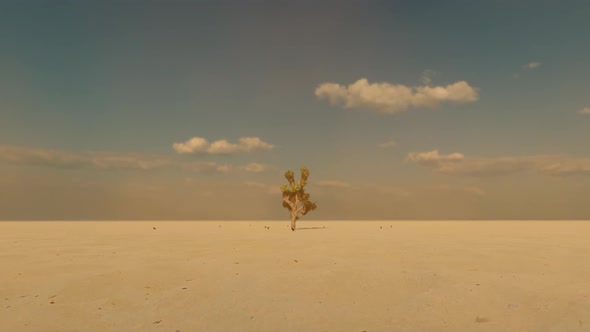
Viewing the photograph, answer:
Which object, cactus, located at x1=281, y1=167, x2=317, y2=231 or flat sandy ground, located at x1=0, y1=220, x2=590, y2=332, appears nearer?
flat sandy ground, located at x1=0, y1=220, x2=590, y2=332

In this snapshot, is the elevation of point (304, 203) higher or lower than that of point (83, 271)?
higher

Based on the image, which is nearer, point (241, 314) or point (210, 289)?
point (241, 314)

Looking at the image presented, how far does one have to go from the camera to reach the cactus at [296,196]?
39.8 metres

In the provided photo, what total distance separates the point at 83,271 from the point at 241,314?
22.5 ft

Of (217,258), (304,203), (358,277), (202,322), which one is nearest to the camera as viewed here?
(202,322)

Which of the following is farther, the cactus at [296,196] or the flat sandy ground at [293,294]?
the cactus at [296,196]

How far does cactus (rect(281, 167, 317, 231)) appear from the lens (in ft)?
131

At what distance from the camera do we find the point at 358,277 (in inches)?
437

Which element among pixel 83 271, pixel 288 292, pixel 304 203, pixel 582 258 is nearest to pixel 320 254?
pixel 288 292

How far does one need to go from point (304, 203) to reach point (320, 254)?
2417 centimetres

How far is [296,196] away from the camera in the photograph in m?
40.5

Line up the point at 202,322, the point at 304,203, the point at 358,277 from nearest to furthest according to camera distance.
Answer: the point at 202,322
the point at 358,277
the point at 304,203

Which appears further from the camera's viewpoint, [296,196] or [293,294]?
[296,196]

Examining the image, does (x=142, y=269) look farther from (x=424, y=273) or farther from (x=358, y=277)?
(x=424, y=273)
